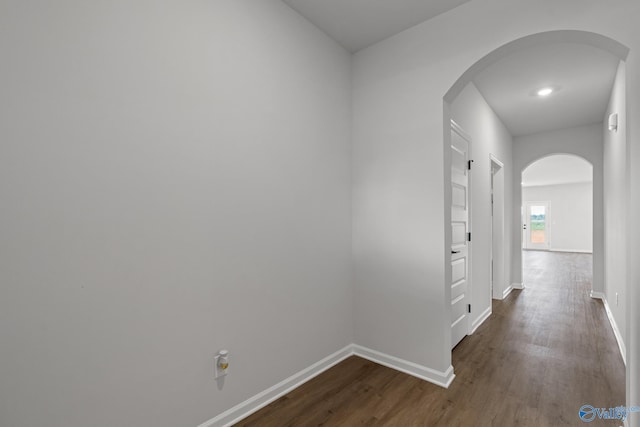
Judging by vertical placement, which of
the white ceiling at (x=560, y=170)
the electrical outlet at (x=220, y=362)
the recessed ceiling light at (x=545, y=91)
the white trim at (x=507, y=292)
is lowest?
the white trim at (x=507, y=292)

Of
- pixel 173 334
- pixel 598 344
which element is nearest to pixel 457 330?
pixel 598 344

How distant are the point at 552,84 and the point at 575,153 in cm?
221

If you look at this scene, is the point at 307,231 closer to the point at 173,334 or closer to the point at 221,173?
the point at 221,173

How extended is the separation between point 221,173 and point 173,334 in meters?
0.92

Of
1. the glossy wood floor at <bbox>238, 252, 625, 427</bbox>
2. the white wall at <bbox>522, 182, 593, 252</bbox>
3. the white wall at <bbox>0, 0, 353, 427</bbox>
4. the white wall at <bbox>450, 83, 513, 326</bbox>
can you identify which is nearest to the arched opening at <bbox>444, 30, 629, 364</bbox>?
the white wall at <bbox>450, 83, 513, 326</bbox>

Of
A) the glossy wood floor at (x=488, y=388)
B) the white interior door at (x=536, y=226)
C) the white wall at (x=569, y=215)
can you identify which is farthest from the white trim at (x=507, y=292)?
the white wall at (x=569, y=215)

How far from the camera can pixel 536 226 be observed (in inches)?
502

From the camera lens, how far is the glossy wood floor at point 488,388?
73.0 inches

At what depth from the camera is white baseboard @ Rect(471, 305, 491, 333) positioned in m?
3.41

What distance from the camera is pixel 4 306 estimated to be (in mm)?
1077

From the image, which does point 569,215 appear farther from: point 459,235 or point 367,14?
point 367,14

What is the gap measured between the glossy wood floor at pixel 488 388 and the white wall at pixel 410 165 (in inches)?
12.0

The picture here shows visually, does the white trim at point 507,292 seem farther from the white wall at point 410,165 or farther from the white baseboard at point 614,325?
the white wall at point 410,165

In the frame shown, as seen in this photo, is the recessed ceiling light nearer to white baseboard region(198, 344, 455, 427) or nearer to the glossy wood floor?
the glossy wood floor
